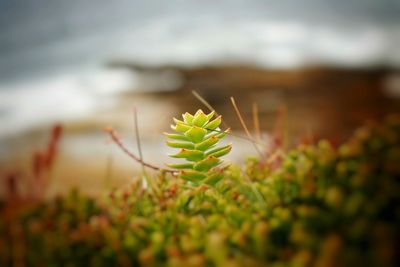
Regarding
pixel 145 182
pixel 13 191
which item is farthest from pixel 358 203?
pixel 13 191

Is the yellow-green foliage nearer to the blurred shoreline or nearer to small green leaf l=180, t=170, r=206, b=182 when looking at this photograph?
small green leaf l=180, t=170, r=206, b=182

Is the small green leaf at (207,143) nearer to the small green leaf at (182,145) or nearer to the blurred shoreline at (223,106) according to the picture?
the small green leaf at (182,145)

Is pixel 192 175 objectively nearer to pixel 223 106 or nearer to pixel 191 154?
pixel 191 154

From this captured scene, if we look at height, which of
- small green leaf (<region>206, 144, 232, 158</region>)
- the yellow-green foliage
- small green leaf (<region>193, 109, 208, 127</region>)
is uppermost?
small green leaf (<region>193, 109, 208, 127</region>)

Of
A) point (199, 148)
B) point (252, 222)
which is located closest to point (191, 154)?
point (199, 148)

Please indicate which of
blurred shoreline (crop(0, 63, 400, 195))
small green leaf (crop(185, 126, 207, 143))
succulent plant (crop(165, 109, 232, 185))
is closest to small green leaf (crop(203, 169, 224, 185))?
succulent plant (crop(165, 109, 232, 185))

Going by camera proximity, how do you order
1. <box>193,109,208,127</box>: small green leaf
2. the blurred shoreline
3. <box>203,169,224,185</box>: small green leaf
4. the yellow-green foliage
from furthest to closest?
the blurred shoreline, <box>193,109,208,127</box>: small green leaf, <box>203,169,224,185</box>: small green leaf, the yellow-green foliage
